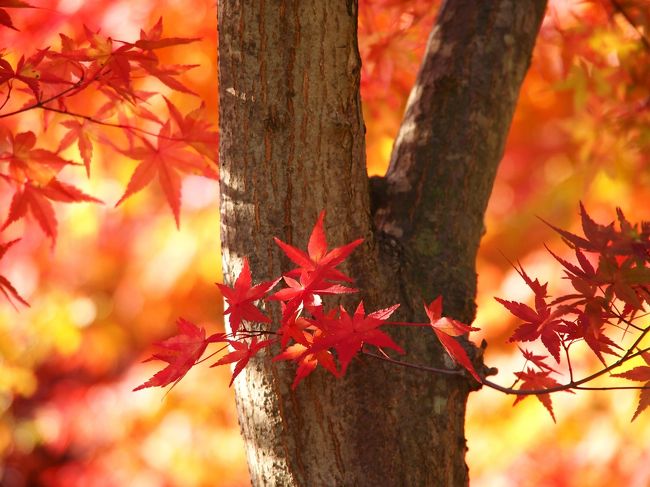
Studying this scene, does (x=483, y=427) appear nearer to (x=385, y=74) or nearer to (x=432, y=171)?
(x=385, y=74)

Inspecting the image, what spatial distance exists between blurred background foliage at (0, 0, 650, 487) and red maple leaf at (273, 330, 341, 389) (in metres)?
0.79

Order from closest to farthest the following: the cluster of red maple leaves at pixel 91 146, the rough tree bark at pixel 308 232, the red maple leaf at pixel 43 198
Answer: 1. the rough tree bark at pixel 308 232
2. the cluster of red maple leaves at pixel 91 146
3. the red maple leaf at pixel 43 198

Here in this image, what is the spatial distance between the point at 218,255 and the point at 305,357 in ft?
5.42

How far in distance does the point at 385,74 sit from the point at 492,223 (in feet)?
5.12

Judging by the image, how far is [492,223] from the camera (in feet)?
9.37

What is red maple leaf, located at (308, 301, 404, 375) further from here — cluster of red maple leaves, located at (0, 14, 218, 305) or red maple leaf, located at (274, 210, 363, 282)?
cluster of red maple leaves, located at (0, 14, 218, 305)

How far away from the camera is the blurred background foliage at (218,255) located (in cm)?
164

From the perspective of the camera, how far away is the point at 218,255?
2.40 meters

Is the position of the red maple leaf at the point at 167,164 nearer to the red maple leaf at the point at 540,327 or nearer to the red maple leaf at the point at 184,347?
the red maple leaf at the point at 184,347

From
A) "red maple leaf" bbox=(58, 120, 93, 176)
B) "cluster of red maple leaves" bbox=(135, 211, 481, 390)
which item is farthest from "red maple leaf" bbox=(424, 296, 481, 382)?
"red maple leaf" bbox=(58, 120, 93, 176)

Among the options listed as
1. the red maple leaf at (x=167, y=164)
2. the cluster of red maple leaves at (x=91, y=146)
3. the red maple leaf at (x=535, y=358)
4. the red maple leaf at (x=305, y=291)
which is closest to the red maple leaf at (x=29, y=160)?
the cluster of red maple leaves at (x=91, y=146)

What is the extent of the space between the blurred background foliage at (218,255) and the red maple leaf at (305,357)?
0.79m

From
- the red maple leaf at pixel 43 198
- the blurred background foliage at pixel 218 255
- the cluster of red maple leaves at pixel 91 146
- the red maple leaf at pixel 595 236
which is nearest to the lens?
the red maple leaf at pixel 595 236

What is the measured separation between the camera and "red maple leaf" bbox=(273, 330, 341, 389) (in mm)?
745
